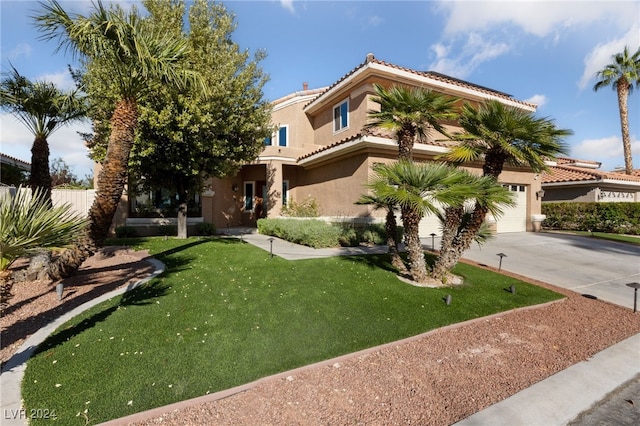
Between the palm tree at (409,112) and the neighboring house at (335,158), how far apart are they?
321 centimetres

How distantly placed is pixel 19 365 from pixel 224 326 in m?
2.51

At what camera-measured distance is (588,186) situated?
794 inches

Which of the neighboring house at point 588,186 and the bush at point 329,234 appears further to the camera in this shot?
the neighboring house at point 588,186

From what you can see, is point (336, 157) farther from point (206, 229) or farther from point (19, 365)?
point (19, 365)

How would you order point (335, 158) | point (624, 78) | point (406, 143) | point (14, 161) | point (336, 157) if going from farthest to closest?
point (624, 78) < point (14, 161) < point (335, 158) < point (336, 157) < point (406, 143)

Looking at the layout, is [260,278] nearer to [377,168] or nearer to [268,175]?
[377,168]

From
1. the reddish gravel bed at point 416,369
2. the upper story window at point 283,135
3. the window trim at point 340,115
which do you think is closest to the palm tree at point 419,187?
the reddish gravel bed at point 416,369

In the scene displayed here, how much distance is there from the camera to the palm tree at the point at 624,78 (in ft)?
79.6

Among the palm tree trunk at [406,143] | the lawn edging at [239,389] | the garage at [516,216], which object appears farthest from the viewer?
the garage at [516,216]

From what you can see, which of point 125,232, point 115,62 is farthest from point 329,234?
point 125,232

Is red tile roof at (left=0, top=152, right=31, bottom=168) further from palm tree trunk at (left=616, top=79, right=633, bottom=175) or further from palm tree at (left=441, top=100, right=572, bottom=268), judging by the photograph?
palm tree trunk at (left=616, top=79, right=633, bottom=175)

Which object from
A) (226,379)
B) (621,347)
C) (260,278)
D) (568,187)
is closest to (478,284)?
(621,347)

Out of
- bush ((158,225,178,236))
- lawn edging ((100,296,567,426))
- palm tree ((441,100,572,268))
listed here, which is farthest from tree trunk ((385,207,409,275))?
bush ((158,225,178,236))

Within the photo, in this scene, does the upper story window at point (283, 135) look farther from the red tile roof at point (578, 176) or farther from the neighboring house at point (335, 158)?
the red tile roof at point (578, 176)
